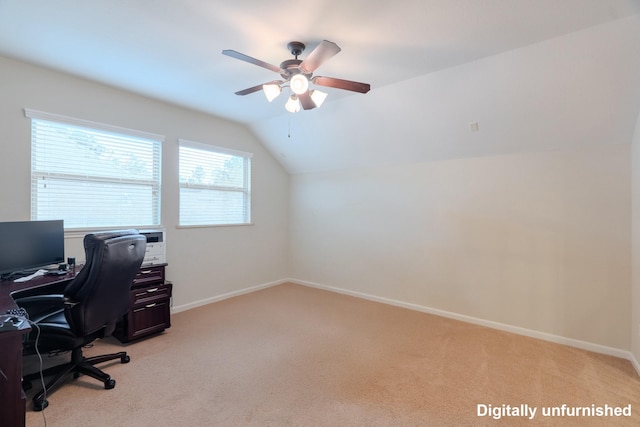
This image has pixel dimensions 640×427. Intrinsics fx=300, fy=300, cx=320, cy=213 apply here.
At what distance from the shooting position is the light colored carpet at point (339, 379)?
2002 millimetres

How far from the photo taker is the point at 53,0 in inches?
78.3

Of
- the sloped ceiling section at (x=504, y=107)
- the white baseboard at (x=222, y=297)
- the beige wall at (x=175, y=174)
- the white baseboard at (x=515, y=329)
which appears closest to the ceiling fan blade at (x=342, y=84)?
the sloped ceiling section at (x=504, y=107)

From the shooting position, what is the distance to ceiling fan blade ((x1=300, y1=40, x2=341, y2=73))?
1.92 metres

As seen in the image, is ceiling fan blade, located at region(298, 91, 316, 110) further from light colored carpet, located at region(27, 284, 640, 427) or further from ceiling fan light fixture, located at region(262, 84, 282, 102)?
light colored carpet, located at region(27, 284, 640, 427)

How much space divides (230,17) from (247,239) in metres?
3.39

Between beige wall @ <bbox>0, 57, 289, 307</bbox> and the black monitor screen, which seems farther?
beige wall @ <bbox>0, 57, 289, 307</bbox>

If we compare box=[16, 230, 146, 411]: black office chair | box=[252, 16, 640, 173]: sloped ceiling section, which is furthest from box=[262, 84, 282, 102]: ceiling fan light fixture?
box=[16, 230, 146, 411]: black office chair

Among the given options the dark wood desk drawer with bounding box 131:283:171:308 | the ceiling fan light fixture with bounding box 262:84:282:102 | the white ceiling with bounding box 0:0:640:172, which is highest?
the white ceiling with bounding box 0:0:640:172

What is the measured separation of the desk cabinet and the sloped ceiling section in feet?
8.86

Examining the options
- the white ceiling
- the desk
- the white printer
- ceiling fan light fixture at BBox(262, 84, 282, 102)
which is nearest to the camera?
the desk

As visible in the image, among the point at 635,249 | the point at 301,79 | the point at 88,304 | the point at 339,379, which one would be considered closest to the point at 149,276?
the point at 88,304

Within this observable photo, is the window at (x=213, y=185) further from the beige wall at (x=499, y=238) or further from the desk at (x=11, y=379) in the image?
the desk at (x=11, y=379)

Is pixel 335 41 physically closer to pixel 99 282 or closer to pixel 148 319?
pixel 99 282

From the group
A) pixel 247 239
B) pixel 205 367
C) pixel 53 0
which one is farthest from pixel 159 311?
pixel 53 0
